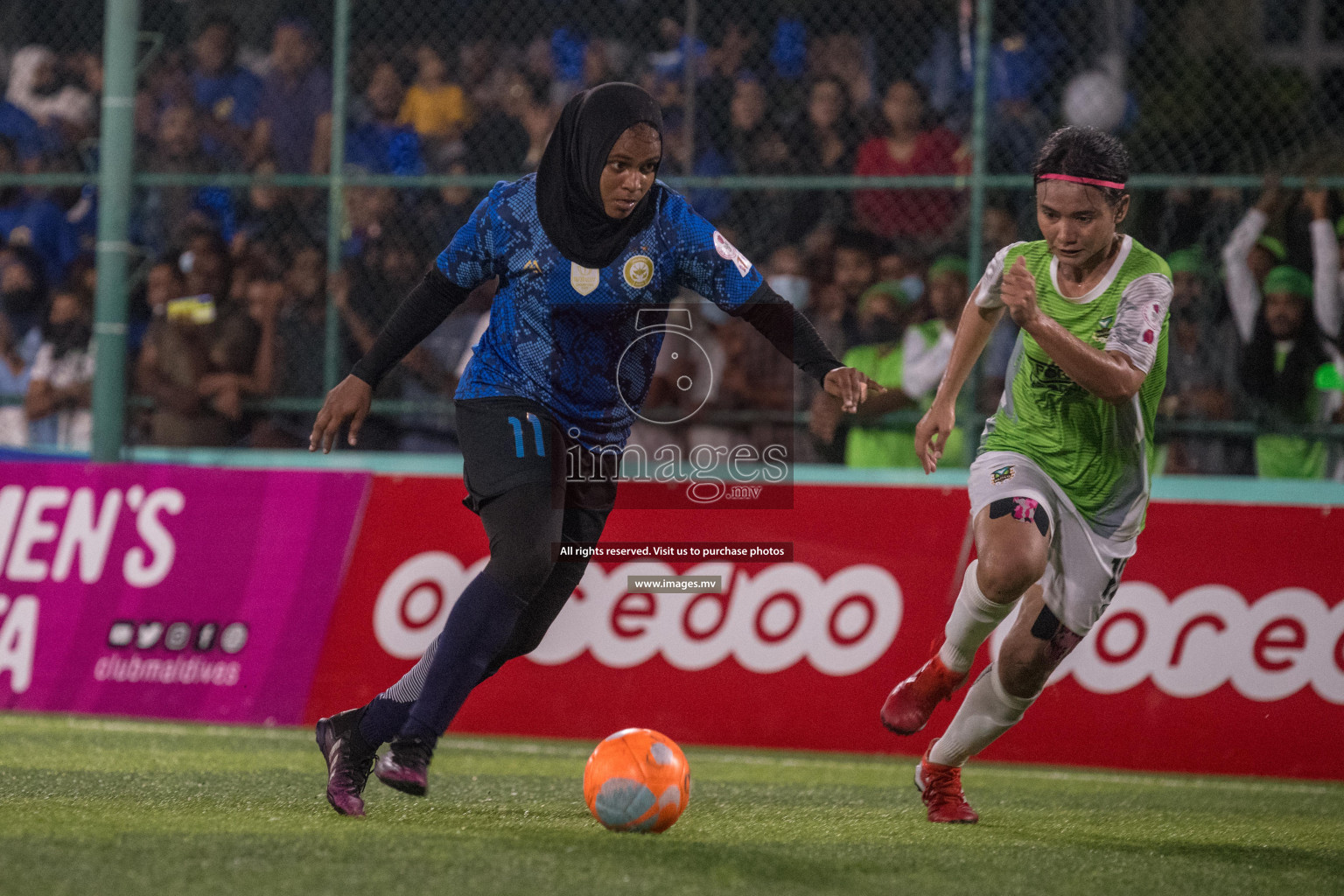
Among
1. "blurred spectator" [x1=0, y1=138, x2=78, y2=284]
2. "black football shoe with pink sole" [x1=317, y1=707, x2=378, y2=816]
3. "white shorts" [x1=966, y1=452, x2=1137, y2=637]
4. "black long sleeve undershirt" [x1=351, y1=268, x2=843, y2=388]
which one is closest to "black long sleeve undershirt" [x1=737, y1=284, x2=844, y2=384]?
"black long sleeve undershirt" [x1=351, y1=268, x2=843, y2=388]

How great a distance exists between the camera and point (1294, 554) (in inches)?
293

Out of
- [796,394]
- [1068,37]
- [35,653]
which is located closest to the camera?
[35,653]

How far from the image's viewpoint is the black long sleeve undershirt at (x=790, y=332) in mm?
4934

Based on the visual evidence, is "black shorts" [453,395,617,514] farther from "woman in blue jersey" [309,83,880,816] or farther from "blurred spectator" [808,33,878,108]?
"blurred spectator" [808,33,878,108]

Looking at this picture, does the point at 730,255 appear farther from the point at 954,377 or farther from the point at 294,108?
the point at 294,108

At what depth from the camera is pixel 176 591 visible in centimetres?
812

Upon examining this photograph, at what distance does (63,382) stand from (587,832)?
638 centimetres

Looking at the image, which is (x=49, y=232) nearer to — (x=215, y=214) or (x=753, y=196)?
(x=215, y=214)

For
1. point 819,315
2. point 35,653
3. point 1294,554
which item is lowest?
point 35,653

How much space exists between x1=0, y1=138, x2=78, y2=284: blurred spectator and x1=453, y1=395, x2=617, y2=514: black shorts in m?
6.47

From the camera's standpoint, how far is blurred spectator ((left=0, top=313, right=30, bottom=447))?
32.1ft

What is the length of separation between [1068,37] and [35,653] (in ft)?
21.5

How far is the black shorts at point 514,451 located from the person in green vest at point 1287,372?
4.58m

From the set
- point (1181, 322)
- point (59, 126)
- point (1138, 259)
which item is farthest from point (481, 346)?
point (59, 126)
